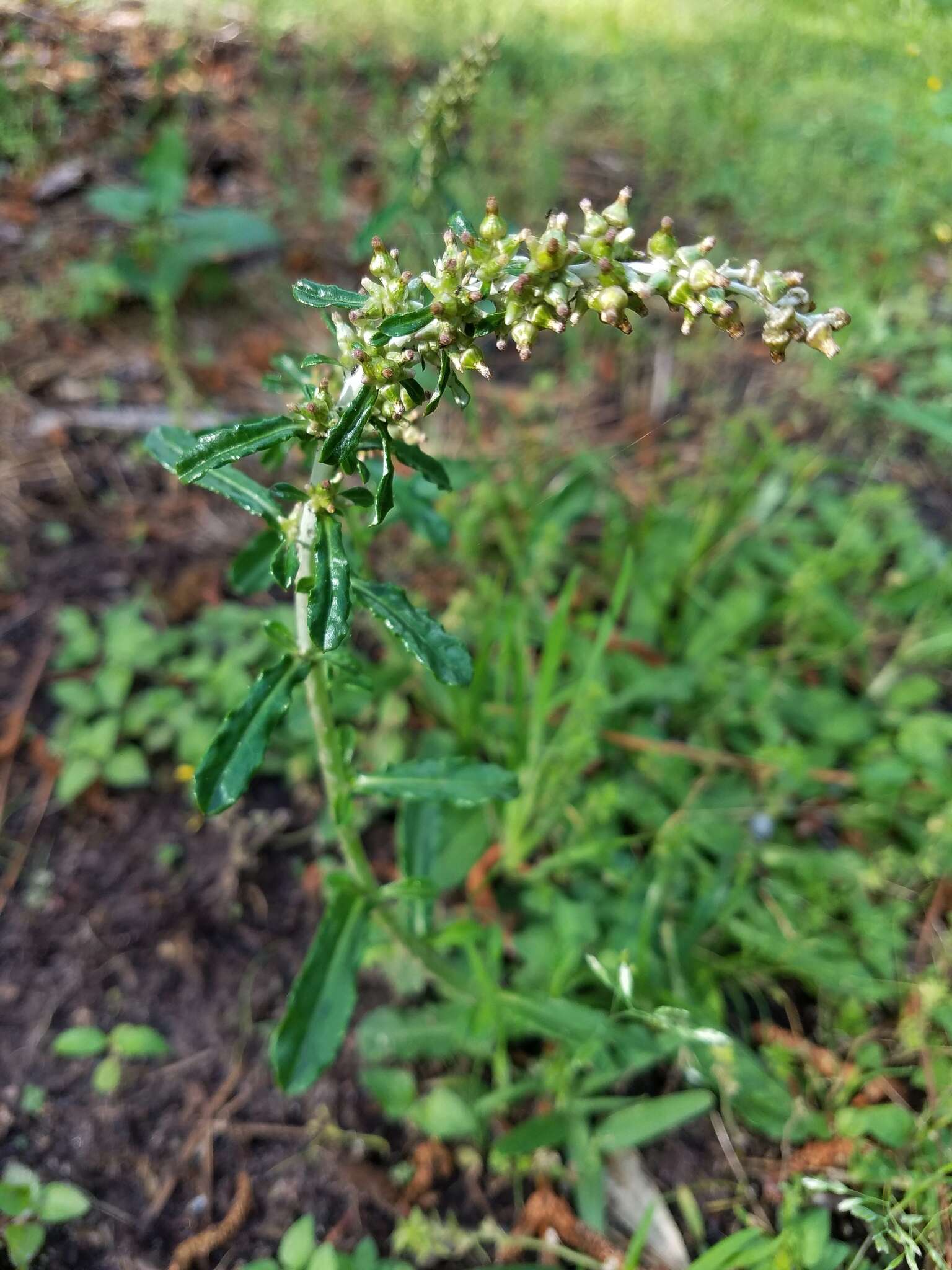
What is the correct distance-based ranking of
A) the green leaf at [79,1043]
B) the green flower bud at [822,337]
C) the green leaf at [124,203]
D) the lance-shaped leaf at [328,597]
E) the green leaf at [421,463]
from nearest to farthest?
the green flower bud at [822,337] < the lance-shaped leaf at [328,597] < the green leaf at [421,463] < the green leaf at [79,1043] < the green leaf at [124,203]

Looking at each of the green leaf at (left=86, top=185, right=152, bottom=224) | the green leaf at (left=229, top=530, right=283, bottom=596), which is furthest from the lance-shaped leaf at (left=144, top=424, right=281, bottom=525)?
the green leaf at (left=86, top=185, right=152, bottom=224)

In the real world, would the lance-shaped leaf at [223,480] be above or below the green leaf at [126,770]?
above

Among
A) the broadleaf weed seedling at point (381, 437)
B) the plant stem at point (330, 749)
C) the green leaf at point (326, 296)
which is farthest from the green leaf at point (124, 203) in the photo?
the green leaf at point (326, 296)

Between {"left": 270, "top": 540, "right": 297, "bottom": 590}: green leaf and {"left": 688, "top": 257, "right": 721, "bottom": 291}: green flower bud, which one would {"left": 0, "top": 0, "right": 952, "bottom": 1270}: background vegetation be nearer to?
{"left": 270, "top": 540, "right": 297, "bottom": 590}: green leaf

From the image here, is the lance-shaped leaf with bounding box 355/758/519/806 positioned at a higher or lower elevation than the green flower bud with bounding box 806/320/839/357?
lower

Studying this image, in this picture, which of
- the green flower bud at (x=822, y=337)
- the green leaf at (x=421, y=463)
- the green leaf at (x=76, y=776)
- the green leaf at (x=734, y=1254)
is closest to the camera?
the green flower bud at (x=822, y=337)

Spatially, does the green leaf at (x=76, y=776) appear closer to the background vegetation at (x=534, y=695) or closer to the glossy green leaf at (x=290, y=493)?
the background vegetation at (x=534, y=695)

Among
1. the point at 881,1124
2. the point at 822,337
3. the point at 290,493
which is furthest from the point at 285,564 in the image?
the point at 881,1124
